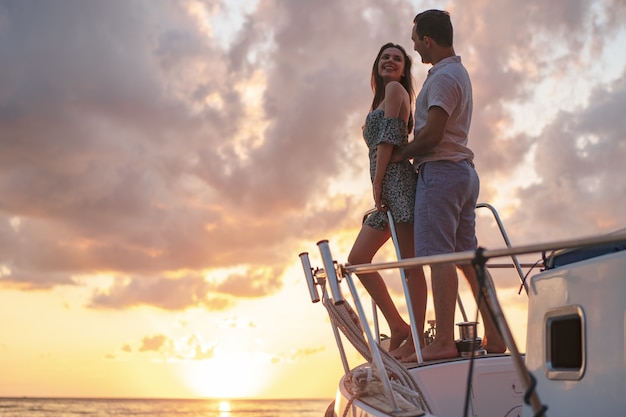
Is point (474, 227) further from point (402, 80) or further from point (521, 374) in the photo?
point (521, 374)

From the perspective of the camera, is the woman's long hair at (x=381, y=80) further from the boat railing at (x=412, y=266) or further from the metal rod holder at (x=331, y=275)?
the metal rod holder at (x=331, y=275)

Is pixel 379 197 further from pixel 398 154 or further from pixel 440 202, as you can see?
pixel 440 202

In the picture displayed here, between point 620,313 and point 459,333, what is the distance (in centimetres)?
236

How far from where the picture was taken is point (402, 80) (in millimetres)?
5242

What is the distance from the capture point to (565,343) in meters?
2.83

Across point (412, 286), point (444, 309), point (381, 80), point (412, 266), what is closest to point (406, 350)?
point (412, 286)

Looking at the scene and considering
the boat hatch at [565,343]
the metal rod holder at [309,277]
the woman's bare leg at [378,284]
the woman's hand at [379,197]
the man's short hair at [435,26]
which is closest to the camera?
the boat hatch at [565,343]

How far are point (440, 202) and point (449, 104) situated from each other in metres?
0.59

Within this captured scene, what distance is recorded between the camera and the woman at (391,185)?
477cm

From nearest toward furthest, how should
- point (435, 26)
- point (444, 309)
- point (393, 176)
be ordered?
point (444, 309) → point (435, 26) → point (393, 176)

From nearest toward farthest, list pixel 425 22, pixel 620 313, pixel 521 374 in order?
pixel 521 374 < pixel 620 313 < pixel 425 22

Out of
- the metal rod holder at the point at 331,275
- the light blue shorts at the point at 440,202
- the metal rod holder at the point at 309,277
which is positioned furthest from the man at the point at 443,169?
the metal rod holder at the point at 331,275

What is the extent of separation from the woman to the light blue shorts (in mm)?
191

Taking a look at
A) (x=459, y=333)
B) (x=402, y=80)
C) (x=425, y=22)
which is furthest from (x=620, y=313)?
(x=402, y=80)
